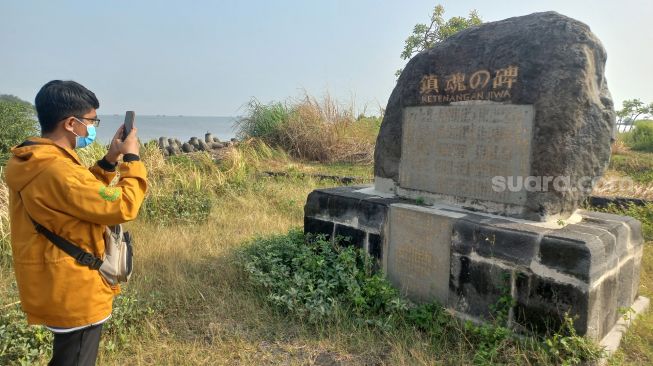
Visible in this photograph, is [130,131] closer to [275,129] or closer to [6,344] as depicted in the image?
[6,344]

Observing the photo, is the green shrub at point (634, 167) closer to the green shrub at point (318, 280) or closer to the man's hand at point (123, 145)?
the green shrub at point (318, 280)

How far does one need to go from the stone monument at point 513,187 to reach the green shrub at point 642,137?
1365 cm

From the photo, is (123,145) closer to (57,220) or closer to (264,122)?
(57,220)

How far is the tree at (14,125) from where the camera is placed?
6.40m

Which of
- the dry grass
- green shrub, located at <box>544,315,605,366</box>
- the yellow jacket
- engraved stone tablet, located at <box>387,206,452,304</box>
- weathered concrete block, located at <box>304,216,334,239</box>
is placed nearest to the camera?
the yellow jacket

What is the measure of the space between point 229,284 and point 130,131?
1796mm

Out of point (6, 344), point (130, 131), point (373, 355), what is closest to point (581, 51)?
point (373, 355)

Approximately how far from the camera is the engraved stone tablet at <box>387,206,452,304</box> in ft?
9.72

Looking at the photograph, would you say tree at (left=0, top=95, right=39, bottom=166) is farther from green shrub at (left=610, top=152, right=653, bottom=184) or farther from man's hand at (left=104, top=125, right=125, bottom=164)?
green shrub at (left=610, top=152, right=653, bottom=184)

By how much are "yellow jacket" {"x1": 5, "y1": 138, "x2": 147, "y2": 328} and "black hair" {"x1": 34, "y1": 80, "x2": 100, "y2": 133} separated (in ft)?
0.32

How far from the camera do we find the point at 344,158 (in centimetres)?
1128

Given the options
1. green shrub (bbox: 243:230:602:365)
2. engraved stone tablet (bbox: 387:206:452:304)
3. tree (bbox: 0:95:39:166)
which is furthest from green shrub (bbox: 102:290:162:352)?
tree (bbox: 0:95:39:166)
